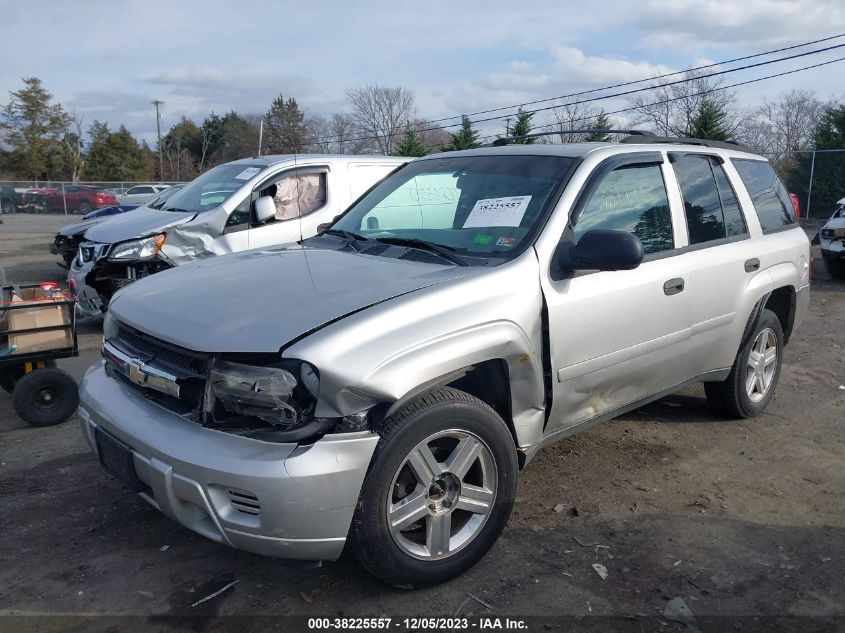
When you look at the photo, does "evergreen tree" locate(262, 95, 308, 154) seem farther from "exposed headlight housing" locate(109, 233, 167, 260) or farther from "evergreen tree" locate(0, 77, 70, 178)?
"exposed headlight housing" locate(109, 233, 167, 260)

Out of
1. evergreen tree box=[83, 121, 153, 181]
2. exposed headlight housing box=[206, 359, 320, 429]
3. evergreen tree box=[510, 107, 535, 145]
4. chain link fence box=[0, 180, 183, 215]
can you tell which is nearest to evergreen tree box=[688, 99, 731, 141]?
evergreen tree box=[510, 107, 535, 145]

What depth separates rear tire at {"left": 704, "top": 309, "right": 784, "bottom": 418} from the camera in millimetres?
4891

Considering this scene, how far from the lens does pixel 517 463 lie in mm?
3316

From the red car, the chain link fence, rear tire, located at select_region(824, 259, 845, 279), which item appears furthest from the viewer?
the red car

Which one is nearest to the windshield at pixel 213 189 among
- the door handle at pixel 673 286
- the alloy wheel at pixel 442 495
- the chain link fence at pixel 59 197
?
the door handle at pixel 673 286

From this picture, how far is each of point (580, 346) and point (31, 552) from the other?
277cm

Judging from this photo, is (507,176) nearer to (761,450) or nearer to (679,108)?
(761,450)

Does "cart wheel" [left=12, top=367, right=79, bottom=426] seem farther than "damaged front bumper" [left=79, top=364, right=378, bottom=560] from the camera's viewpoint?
Yes

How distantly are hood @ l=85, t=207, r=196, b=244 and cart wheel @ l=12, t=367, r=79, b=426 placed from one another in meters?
2.77

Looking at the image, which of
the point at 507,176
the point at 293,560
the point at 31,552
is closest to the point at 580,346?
the point at 507,176

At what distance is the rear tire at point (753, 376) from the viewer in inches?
193

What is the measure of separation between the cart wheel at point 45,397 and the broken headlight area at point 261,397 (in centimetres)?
289

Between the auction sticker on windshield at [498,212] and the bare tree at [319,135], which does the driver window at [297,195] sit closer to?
the auction sticker on windshield at [498,212]

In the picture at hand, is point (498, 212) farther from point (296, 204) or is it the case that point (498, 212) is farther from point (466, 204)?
point (296, 204)
